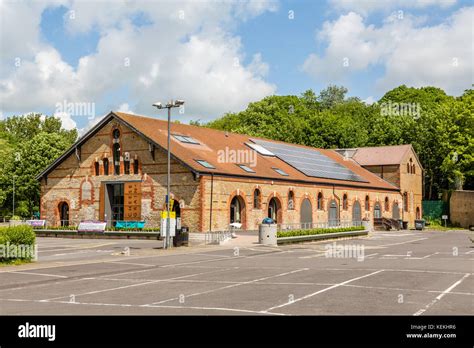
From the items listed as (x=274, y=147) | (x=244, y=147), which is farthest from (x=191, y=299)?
(x=274, y=147)

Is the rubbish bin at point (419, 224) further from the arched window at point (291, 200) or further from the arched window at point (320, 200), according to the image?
the arched window at point (291, 200)

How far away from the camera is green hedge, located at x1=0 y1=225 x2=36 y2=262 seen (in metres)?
21.6

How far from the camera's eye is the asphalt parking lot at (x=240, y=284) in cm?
1226

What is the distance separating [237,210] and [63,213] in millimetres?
16436

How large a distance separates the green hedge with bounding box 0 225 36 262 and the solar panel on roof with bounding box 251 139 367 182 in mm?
34180

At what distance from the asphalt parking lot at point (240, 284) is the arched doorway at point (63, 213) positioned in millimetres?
22749

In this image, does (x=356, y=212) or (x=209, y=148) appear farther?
(x=356, y=212)

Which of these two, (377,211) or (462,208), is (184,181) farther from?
(462,208)

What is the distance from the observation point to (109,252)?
29.2 metres

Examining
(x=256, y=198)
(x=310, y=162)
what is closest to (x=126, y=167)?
(x=256, y=198)

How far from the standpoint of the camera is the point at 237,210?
44.6 meters

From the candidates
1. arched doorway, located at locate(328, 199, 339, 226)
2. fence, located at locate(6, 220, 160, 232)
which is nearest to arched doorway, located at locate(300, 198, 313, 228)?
arched doorway, located at locate(328, 199, 339, 226)

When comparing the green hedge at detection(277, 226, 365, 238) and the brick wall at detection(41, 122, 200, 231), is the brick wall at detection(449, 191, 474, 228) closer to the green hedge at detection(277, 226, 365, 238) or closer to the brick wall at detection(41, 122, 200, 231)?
the green hedge at detection(277, 226, 365, 238)
